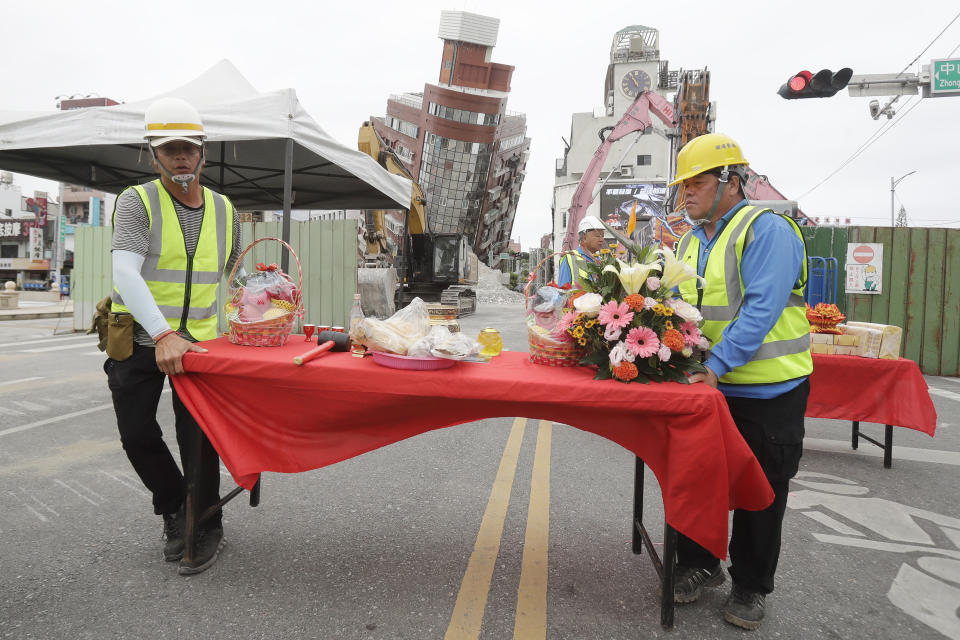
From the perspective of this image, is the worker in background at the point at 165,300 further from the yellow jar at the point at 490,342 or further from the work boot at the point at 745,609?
the work boot at the point at 745,609

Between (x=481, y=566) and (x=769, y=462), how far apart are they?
158cm

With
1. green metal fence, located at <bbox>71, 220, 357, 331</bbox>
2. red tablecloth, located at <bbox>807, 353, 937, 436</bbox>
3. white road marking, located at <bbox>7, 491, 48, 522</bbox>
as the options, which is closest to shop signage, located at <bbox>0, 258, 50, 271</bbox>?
green metal fence, located at <bbox>71, 220, 357, 331</bbox>

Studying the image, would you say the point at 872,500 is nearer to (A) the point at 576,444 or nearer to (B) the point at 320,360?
(A) the point at 576,444

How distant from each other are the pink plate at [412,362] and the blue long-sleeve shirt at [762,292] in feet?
4.03

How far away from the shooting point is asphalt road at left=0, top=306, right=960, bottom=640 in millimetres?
2404

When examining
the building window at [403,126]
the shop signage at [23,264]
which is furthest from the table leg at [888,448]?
the shop signage at [23,264]

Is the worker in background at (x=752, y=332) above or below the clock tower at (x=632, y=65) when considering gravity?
below

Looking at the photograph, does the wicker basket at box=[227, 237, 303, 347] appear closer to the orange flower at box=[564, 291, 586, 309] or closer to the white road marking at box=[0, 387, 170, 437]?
the orange flower at box=[564, 291, 586, 309]

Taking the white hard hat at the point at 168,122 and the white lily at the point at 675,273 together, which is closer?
the white lily at the point at 675,273

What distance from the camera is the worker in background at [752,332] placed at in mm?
2316

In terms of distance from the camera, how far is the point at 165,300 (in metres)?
2.77

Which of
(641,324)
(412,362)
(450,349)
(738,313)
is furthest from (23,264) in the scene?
(738,313)

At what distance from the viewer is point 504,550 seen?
307cm

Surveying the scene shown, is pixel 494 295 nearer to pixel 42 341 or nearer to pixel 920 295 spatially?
pixel 42 341
